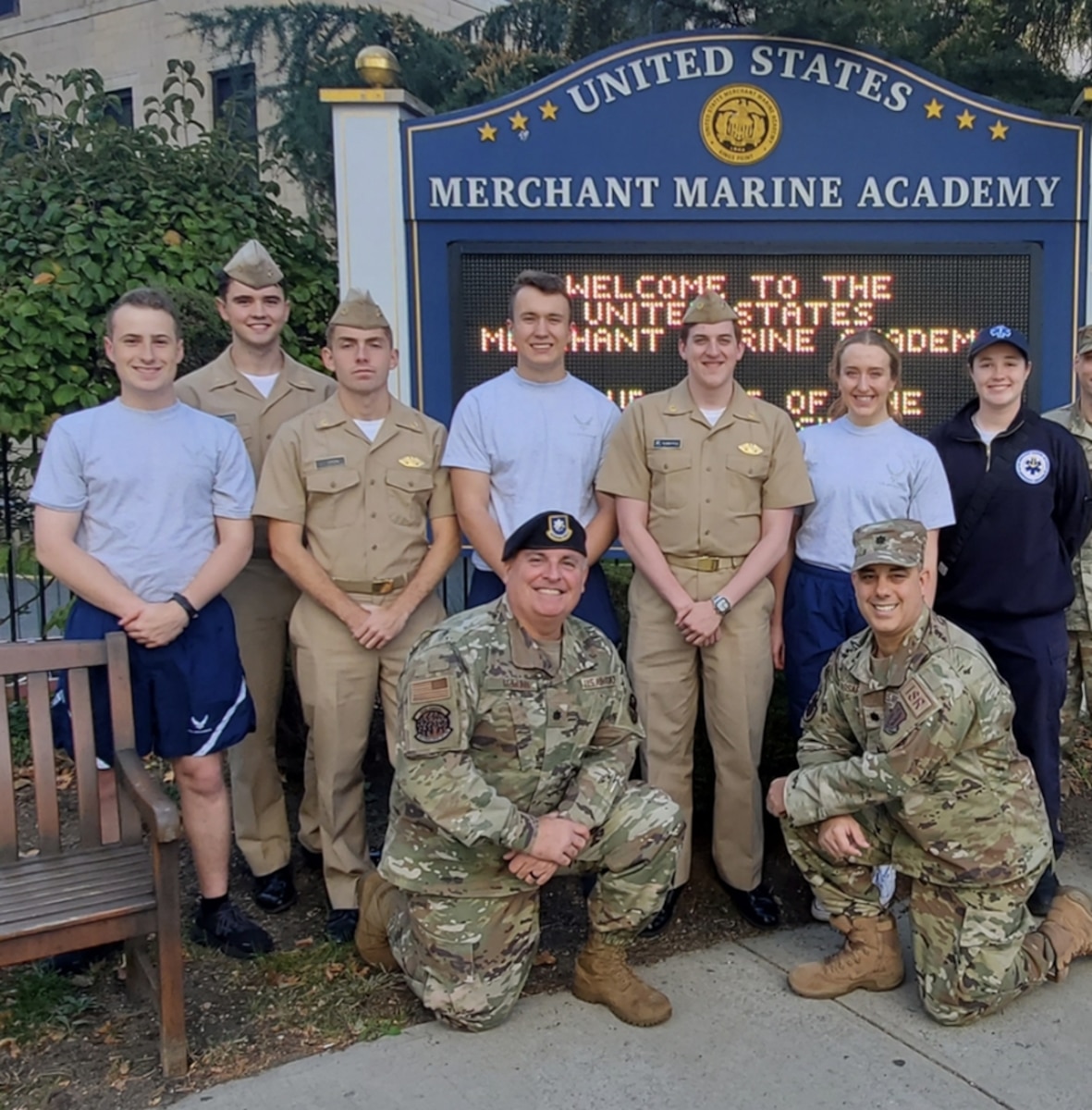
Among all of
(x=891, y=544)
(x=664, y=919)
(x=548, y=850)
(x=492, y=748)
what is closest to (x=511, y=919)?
(x=548, y=850)

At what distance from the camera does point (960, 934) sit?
2873 mm

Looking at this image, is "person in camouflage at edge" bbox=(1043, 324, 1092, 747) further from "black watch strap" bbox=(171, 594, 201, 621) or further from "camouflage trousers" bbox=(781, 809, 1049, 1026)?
"black watch strap" bbox=(171, 594, 201, 621)

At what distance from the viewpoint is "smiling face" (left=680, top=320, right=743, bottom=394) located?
3330 mm

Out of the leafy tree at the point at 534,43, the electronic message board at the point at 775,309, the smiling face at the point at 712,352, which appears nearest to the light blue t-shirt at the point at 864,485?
the smiling face at the point at 712,352

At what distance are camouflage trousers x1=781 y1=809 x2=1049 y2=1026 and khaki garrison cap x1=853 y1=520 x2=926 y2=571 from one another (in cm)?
65

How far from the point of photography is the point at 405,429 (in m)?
3.45

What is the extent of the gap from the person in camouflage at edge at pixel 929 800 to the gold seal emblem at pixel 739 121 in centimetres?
255

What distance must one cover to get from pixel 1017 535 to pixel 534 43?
17.9 ft

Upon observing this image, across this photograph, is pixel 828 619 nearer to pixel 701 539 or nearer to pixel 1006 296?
pixel 701 539

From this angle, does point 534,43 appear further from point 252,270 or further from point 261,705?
point 261,705

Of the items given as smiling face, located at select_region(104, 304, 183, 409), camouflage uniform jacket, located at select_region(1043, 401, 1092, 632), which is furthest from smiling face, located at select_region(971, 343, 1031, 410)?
smiling face, located at select_region(104, 304, 183, 409)

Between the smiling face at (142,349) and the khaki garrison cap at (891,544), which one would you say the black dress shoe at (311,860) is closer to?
the smiling face at (142,349)

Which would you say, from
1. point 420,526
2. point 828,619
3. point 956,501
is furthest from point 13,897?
point 956,501

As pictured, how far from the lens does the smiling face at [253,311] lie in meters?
3.49
